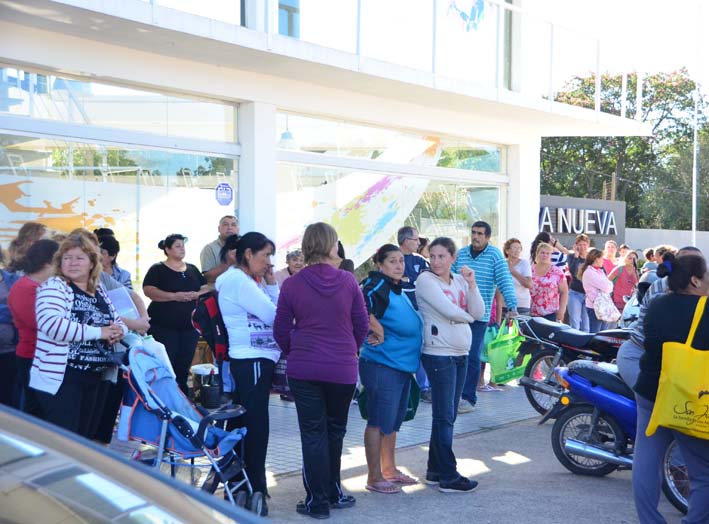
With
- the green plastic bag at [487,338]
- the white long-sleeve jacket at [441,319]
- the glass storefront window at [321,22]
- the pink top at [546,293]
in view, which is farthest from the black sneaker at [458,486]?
the glass storefront window at [321,22]

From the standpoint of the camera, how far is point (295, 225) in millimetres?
12602

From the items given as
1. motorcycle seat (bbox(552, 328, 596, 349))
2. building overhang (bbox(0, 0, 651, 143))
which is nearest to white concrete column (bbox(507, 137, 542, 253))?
building overhang (bbox(0, 0, 651, 143))

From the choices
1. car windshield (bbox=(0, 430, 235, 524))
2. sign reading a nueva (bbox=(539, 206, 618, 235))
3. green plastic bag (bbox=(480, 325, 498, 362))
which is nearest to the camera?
car windshield (bbox=(0, 430, 235, 524))

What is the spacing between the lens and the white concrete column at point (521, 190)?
654 inches

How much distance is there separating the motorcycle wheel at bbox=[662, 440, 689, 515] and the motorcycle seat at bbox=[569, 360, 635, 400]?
0.69 metres

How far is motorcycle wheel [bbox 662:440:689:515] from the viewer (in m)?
6.57

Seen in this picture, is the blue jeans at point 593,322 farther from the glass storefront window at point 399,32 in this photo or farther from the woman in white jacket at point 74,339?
the woman in white jacket at point 74,339

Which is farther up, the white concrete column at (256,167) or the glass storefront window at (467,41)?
the glass storefront window at (467,41)

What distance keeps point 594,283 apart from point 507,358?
3568 mm

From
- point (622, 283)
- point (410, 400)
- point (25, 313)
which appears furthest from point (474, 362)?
point (622, 283)

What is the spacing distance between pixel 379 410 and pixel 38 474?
4782mm

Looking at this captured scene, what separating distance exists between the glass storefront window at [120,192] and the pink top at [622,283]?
6999 mm

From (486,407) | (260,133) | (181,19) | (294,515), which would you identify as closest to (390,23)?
(260,133)

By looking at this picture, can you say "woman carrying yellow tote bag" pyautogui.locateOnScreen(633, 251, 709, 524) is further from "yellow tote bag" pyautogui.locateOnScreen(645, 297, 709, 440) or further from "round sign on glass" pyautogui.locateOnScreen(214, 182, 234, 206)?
"round sign on glass" pyautogui.locateOnScreen(214, 182, 234, 206)
